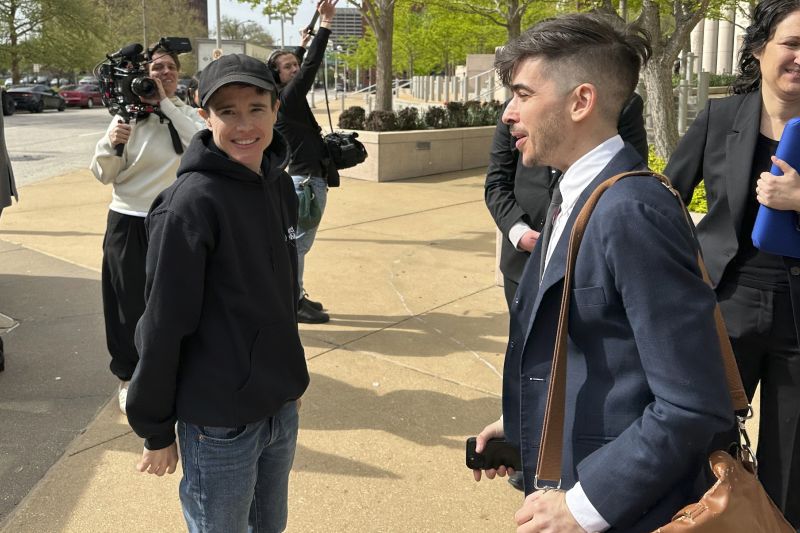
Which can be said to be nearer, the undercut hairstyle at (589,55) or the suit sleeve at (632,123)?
the undercut hairstyle at (589,55)

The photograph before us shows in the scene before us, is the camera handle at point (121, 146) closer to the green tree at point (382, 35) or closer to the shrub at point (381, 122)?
the shrub at point (381, 122)

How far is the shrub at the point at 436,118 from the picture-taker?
46.8 ft

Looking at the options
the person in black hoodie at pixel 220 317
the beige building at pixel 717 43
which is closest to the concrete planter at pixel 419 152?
the person in black hoodie at pixel 220 317

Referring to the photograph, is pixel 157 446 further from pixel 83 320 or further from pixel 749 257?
pixel 83 320

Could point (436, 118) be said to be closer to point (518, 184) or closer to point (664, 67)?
point (664, 67)

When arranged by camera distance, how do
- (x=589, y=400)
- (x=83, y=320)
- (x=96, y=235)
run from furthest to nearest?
(x=96, y=235)
(x=83, y=320)
(x=589, y=400)

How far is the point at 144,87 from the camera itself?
375 cm

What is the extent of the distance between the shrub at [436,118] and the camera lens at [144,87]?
35.4 ft

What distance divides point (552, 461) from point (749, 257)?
58.8 inches

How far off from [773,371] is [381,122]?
10920mm

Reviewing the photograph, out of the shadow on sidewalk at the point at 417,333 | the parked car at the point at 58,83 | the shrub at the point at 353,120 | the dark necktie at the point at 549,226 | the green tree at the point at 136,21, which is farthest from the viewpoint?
the parked car at the point at 58,83

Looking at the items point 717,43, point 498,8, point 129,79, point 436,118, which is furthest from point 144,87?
point 717,43

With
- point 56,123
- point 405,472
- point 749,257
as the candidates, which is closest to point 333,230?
point 405,472

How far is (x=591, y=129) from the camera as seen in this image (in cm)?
155
